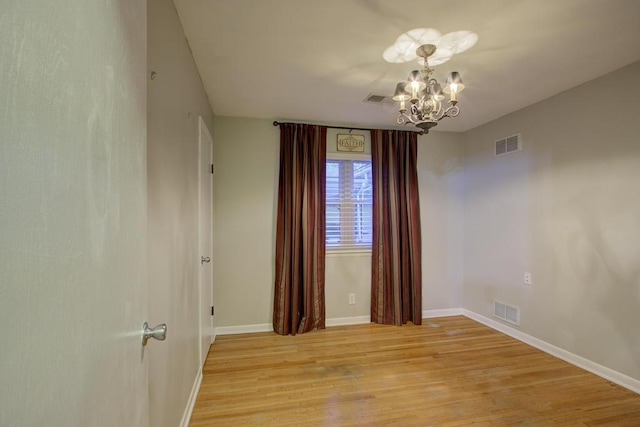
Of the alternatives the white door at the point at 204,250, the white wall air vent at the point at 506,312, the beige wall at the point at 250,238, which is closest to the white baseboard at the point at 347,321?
the beige wall at the point at 250,238

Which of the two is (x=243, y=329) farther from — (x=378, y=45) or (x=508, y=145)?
(x=508, y=145)

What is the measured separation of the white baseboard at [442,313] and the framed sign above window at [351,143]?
2.31 m

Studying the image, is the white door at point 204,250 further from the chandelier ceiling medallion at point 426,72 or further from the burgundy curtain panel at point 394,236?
the burgundy curtain panel at point 394,236

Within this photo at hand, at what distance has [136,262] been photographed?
0.79 meters

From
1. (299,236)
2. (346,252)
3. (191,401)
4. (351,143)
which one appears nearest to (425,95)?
(351,143)

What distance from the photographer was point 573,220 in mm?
2631

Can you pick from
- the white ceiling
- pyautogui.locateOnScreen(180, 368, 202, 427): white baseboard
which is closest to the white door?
pyautogui.locateOnScreen(180, 368, 202, 427): white baseboard

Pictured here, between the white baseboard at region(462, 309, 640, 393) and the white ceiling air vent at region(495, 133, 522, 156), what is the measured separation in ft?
6.58

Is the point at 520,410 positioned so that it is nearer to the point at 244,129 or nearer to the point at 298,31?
the point at 298,31

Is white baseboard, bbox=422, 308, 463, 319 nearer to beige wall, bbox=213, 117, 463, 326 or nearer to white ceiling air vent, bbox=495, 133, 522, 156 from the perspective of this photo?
beige wall, bbox=213, 117, 463, 326

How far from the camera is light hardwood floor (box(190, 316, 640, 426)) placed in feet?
6.36

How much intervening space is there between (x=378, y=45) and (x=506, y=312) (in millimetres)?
3161

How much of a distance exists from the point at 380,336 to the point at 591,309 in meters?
1.91

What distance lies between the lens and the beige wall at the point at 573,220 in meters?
2.27
